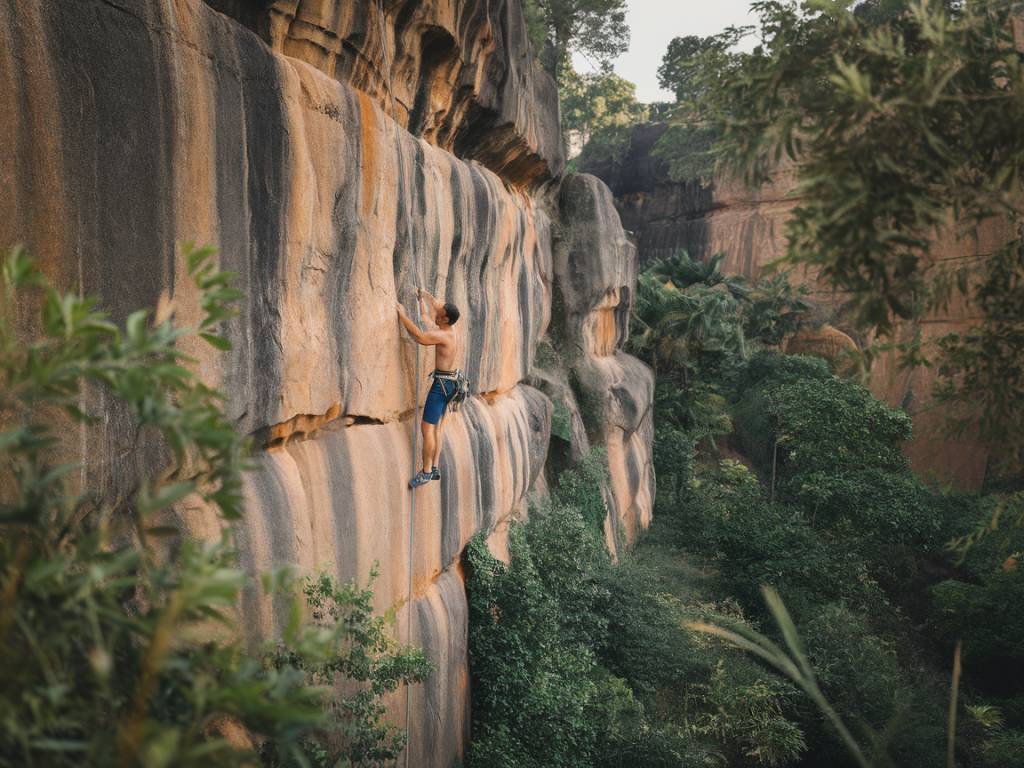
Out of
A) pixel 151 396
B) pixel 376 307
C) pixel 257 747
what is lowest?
pixel 257 747

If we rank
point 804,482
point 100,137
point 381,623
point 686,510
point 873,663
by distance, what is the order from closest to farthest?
point 100,137, point 381,623, point 873,663, point 804,482, point 686,510

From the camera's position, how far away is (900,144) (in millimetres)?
3334

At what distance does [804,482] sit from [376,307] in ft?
43.2

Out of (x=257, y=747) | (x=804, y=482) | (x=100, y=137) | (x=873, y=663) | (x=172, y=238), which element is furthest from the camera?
(x=804, y=482)

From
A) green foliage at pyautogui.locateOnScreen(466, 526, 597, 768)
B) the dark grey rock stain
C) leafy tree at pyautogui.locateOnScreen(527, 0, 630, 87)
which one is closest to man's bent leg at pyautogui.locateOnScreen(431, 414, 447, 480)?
the dark grey rock stain

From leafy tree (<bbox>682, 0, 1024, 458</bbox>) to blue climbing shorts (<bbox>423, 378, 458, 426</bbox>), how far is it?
3.84 m

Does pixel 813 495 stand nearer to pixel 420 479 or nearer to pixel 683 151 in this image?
pixel 420 479

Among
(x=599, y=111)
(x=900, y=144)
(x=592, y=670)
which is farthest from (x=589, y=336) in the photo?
(x=599, y=111)

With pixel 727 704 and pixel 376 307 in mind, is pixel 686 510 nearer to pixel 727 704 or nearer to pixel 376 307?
pixel 727 704

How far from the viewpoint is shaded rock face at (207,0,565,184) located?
224 inches

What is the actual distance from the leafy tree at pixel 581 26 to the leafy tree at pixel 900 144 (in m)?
13.4

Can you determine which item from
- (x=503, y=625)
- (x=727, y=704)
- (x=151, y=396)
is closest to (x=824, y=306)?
(x=727, y=704)

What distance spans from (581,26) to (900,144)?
20323 millimetres

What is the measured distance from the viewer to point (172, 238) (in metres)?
4.02
